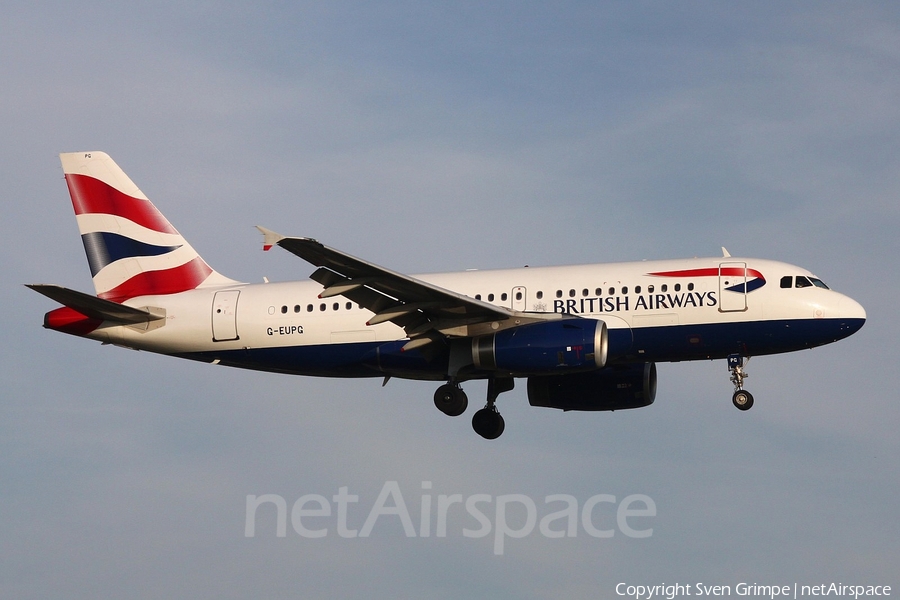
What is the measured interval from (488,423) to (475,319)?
5341mm

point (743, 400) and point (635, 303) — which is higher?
point (635, 303)

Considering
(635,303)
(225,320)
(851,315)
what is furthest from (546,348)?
(225,320)

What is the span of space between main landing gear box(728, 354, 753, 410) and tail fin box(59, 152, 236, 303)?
1613 cm

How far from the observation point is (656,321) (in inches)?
1405

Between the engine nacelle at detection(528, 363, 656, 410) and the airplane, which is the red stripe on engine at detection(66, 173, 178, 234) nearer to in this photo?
the airplane

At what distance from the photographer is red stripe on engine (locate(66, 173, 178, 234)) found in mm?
42250

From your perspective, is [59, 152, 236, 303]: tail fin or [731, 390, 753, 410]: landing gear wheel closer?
[731, 390, 753, 410]: landing gear wheel

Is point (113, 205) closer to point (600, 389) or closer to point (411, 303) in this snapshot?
point (411, 303)

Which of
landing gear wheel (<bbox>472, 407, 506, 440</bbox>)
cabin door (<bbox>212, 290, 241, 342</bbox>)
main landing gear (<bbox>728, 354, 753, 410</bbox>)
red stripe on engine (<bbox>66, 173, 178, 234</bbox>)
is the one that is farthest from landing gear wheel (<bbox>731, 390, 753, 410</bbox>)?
red stripe on engine (<bbox>66, 173, 178, 234</bbox>)

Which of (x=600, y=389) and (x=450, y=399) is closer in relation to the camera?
(x=450, y=399)

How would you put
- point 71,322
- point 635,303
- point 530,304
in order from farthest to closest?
point 71,322, point 530,304, point 635,303

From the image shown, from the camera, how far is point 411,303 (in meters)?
35.4

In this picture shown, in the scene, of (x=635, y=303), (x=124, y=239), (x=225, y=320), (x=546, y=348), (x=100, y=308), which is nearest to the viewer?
(x=546, y=348)

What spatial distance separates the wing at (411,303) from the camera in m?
32.8
